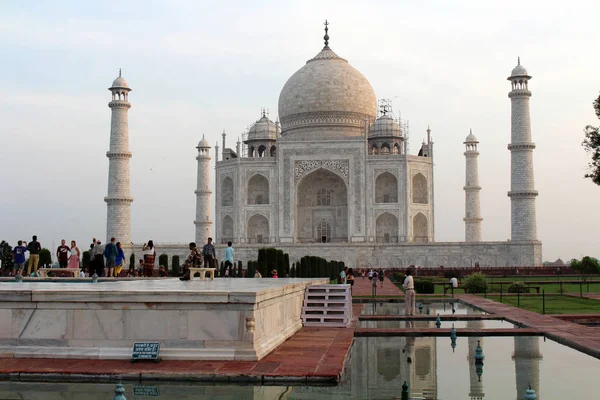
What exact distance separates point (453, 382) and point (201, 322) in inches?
78.0

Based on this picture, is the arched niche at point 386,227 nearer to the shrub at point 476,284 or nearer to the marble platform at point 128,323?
the shrub at point 476,284

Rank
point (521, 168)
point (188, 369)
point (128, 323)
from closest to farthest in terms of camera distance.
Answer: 1. point (188, 369)
2. point (128, 323)
3. point (521, 168)

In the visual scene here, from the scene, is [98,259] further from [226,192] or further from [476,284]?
[226,192]

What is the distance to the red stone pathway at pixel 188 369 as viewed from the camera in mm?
5465

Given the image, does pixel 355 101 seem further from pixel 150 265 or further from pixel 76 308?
pixel 76 308

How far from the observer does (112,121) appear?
30203 mm

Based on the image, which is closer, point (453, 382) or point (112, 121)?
point (453, 382)

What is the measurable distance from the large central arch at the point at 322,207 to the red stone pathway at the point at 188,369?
26.4 meters

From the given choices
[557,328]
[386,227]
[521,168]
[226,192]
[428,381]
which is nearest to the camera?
[428,381]

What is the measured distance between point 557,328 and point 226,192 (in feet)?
83.4

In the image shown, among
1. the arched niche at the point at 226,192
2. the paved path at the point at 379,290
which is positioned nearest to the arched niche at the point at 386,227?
the arched niche at the point at 226,192

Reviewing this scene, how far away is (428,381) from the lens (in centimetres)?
573

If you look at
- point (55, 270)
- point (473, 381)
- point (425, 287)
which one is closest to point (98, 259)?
point (55, 270)

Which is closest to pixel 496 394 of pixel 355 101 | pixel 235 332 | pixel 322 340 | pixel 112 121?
pixel 235 332
